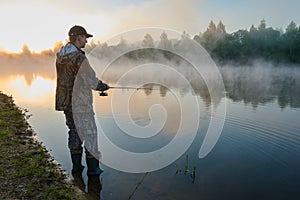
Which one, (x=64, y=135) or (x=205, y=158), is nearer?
(x=205, y=158)

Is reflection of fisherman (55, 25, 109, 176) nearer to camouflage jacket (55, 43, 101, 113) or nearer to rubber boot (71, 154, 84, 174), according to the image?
camouflage jacket (55, 43, 101, 113)

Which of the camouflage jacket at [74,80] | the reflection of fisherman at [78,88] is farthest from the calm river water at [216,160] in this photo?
the camouflage jacket at [74,80]

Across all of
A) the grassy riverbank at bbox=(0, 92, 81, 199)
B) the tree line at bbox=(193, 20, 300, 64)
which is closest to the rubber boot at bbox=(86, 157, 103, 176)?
the grassy riverbank at bbox=(0, 92, 81, 199)

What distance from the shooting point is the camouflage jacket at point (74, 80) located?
5270mm

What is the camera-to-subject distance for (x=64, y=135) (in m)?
9.48

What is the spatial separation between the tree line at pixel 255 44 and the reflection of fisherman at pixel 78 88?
2724 inches

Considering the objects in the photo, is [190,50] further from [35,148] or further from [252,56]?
[35,148]

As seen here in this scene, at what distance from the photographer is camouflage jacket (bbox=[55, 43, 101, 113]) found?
5270 mm

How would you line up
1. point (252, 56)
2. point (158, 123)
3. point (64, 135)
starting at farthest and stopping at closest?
point (252, 56) → point (158, 123) → point (64, 135)

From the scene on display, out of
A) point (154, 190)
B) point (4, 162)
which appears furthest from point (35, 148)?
point (154, 190)

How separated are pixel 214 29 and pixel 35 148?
8306cm

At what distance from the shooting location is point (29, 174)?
5.36 meters

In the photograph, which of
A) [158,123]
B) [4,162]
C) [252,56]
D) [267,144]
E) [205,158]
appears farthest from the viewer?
[252,56]

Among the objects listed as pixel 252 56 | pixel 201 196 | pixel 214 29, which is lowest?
pixel 201 196
